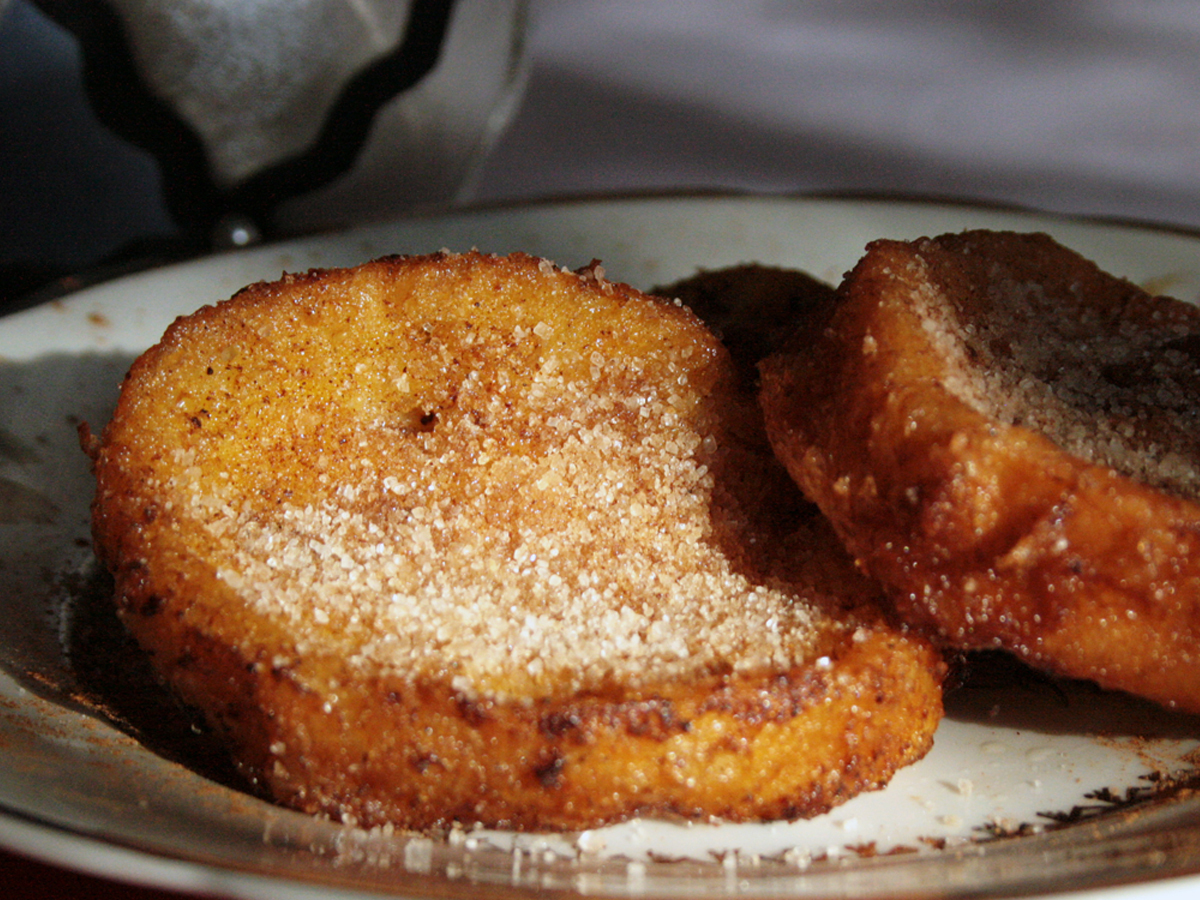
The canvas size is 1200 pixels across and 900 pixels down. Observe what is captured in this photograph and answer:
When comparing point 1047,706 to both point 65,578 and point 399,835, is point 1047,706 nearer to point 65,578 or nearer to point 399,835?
point 399,835

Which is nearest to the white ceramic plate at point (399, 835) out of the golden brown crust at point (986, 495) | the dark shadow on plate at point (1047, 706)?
the dark shadow on plate at point (1047, 706)

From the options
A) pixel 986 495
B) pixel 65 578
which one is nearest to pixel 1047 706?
pixel 986 495

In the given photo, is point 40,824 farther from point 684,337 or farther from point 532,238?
point 532,238

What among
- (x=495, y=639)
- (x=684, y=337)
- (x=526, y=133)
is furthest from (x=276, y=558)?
(x=526, y=133)

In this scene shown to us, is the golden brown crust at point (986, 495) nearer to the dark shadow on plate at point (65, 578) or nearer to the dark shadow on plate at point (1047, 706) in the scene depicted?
the dark shadow on plate at point (1047, 706)

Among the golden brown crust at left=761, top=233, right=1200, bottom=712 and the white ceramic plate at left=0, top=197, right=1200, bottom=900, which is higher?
the golden brown crust at left=761, top=233, right=1200, bottom=712

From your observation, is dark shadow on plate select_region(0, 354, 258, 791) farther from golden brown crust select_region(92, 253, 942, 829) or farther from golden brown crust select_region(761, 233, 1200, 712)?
golden brown crust select_region(761, 233, 1200, 712)

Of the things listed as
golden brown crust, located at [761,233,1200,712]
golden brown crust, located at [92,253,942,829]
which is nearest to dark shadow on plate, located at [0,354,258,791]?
golden brown crust, located at [92,253,942,829]
